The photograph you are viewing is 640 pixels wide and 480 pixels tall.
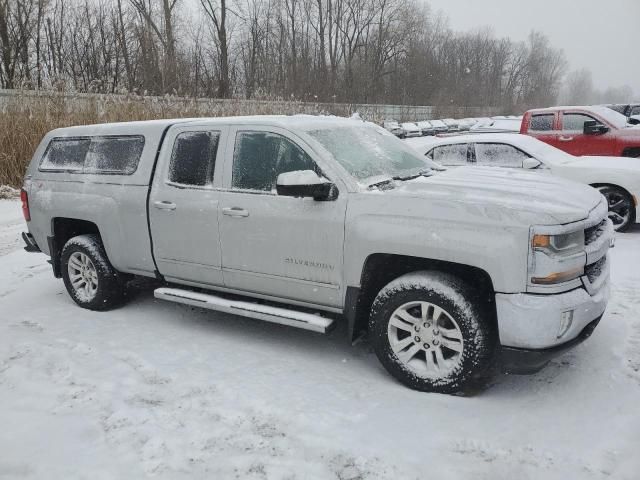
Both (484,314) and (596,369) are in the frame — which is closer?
(484,314)

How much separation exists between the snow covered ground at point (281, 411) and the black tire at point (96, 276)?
1.49 feet

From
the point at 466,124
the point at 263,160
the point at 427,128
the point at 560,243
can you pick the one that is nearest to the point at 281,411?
the point at 263,160

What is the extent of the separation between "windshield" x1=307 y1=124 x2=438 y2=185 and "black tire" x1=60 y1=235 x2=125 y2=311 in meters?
2.55

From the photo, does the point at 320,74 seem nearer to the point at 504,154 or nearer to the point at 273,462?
the point at 504,154

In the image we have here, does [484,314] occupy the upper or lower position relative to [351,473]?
upper

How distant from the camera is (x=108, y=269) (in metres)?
5.18

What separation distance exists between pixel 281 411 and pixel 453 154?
6019mm

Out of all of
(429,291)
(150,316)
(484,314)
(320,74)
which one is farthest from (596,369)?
(320,74)

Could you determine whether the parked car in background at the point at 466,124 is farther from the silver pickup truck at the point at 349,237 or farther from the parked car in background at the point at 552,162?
the silver pickup truck at the point at 349,237

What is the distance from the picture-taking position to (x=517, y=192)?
3.50 metres

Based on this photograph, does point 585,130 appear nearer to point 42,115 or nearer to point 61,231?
point 61,231

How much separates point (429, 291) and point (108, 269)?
3284 millimetres

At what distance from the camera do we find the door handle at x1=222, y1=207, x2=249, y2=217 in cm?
412

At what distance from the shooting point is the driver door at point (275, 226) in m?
3.80
